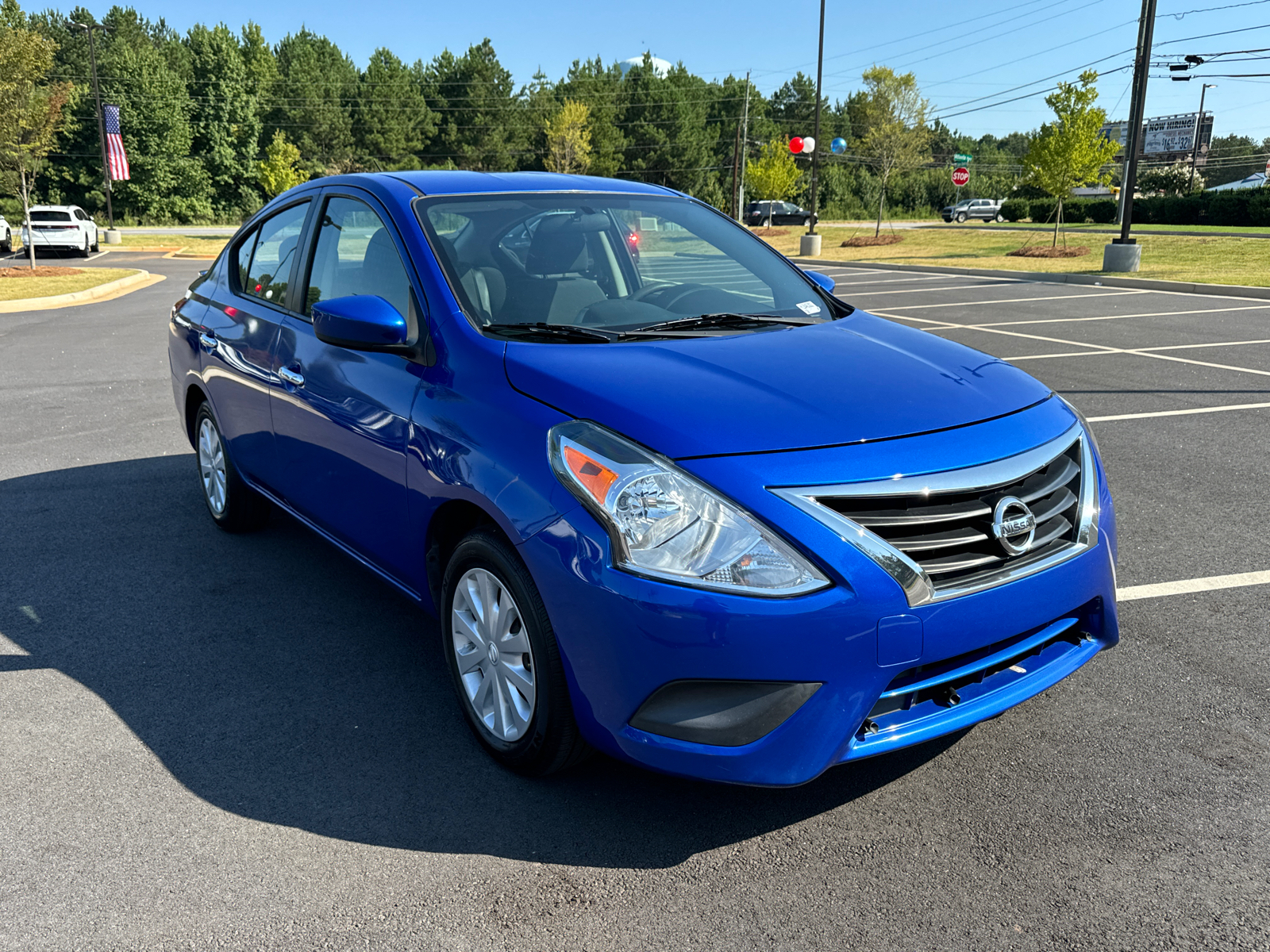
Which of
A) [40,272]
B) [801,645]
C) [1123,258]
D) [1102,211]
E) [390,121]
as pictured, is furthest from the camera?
[390,121]

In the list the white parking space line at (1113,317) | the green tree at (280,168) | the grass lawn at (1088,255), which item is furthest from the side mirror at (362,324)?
the green tree at (280,168)

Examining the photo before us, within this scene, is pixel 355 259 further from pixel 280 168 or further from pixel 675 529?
pixel 280 168

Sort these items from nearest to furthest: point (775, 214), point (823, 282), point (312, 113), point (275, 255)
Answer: point (823, 282), point (275, 255), point (775, 214), point (312, 113)

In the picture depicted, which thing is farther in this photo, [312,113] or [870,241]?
[312,113]

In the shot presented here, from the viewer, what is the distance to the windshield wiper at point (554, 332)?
10.3 feet

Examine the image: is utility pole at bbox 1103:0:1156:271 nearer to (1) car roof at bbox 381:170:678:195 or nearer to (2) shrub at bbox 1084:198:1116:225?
(1) car roof at bbox 381:170:678:195

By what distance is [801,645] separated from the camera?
231 centimetres

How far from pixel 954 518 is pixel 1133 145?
22.0 meters

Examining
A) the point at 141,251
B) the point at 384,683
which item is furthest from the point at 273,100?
the point at 384,683

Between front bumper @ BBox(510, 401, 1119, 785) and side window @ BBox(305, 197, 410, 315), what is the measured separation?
137 cm

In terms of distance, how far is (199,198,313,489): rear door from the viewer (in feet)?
13.9

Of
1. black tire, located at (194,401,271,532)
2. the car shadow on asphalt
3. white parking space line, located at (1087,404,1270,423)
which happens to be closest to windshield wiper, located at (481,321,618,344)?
the car shadow on asphalt

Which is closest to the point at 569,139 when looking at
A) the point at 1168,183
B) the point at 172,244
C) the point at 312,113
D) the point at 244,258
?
the point at 312,113

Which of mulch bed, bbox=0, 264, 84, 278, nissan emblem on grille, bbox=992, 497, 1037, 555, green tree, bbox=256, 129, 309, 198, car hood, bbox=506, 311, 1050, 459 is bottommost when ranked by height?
mulch bed, bbox=0, 264, 84, 278
